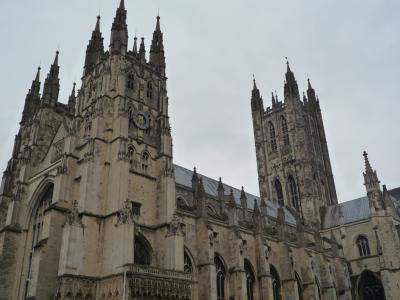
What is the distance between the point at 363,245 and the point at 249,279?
24.4 m

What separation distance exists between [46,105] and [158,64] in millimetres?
12807

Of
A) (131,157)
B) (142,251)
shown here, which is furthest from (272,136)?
(142,251)

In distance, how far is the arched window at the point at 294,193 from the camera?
2665 inches

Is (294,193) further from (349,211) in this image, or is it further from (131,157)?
(131,157)

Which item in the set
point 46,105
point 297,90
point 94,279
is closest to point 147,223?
point 94,279

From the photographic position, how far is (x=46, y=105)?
148ft

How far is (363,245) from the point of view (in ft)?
193

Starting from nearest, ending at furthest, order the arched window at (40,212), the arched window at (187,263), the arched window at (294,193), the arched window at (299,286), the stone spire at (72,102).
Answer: the arched window at (187,263) → the arched window at (40,212) → the stone spire at (72,102) → the arched window at (299,286) → the arched window at (294,193)

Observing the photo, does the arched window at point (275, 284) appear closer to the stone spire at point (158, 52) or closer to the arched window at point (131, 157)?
the arched window at point (131, 157)

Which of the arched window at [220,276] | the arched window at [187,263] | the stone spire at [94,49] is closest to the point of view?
the arched window at [187,263]

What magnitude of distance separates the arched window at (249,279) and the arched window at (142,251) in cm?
1211

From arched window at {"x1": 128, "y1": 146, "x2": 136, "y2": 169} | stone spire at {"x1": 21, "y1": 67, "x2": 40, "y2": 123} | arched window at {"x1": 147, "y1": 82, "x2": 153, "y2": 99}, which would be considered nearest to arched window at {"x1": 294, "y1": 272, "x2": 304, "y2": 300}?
arched window at {"x1": 128, "y1": 146, "x2": 136, "y2": 169}

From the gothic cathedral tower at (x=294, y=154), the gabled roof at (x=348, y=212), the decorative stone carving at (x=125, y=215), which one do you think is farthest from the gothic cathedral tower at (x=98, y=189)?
the gabled roof at (x=348, y=212)

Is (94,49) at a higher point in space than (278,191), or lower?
higher
